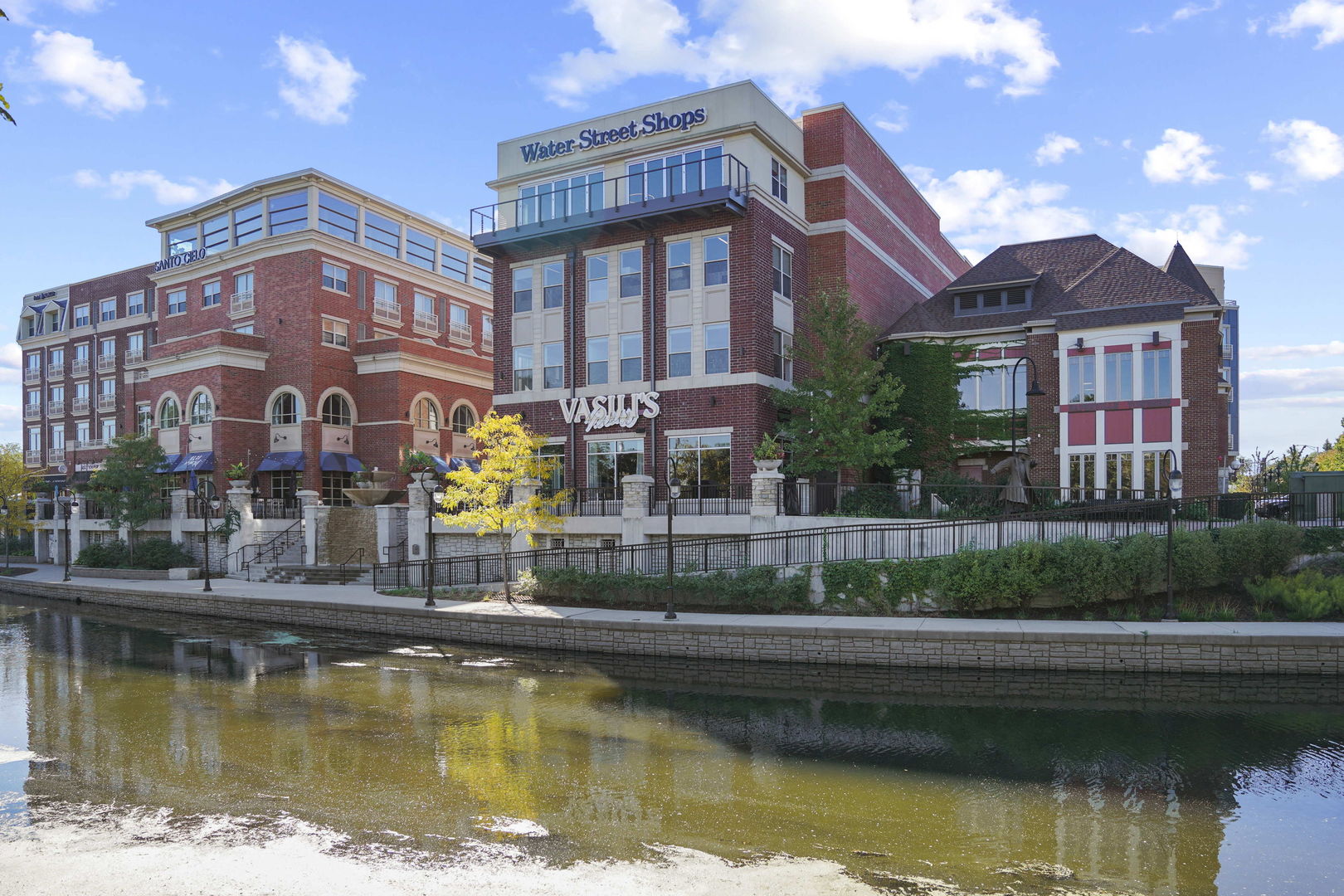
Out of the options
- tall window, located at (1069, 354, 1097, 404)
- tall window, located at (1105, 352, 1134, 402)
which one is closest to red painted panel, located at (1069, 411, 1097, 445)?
tall window, located at (1069, 354, 1097, 404)

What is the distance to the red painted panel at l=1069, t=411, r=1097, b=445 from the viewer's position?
88.4 ft

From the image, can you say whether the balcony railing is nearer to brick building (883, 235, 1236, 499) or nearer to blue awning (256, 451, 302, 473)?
blue awning (256, 451, 302, 473)

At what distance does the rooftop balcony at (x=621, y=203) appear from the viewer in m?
26.5

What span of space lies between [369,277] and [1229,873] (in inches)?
1639

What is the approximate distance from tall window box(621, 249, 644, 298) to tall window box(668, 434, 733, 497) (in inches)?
221

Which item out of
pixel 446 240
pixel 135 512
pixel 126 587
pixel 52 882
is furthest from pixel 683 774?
pixel 446 240

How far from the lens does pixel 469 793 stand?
932 centimetres

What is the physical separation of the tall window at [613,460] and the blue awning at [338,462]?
14.1 m

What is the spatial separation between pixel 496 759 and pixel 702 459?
56.3 ft

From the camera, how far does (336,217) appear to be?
39.5 meters

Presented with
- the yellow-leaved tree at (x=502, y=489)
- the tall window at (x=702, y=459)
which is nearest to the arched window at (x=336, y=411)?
the yellow-leaved tree at (x=502, y=489)

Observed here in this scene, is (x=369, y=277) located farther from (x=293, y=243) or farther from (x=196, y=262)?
(x=196, y=262)

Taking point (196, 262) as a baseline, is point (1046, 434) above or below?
below

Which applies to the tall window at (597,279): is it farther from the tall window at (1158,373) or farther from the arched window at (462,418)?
the tall window at (1158,373)
